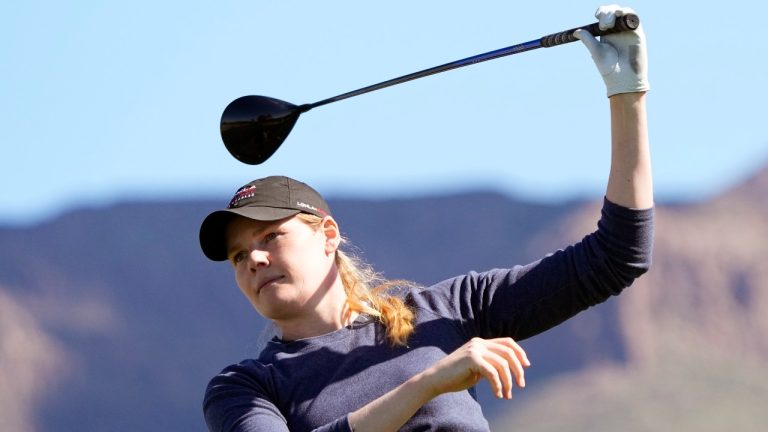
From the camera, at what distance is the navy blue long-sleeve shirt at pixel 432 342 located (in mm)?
3395

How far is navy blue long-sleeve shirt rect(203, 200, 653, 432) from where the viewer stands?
339cm

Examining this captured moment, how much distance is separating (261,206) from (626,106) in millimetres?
905

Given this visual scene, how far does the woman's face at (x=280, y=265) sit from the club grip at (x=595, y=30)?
76 centimetres

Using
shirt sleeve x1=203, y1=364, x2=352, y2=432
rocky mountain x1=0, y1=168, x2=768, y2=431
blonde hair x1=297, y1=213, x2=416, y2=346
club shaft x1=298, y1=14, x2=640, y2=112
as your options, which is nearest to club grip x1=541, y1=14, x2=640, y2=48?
club shaft x1=298, y1=14, x2=640, y2=112

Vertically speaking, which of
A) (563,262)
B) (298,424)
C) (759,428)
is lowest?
(759,428)

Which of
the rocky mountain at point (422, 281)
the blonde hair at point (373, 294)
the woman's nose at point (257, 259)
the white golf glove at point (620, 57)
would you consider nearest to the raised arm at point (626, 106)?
the white golf glove at point (620, 57)

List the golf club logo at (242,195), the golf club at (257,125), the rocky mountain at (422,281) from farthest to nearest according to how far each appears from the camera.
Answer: the rocky mountain at (422,281) → the golf club at (257,125) → the golf club logo at (242,195)

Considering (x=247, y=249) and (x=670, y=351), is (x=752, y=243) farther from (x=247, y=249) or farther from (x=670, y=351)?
(x=247, y=249)

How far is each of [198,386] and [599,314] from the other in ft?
33.9

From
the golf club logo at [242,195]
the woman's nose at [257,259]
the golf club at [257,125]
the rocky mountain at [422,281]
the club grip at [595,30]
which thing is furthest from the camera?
the rocky mountain at [422,281]

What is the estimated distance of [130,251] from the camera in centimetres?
4069

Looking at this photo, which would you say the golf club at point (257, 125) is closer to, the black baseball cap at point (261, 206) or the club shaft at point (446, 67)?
the club shaft at point (446, 67)

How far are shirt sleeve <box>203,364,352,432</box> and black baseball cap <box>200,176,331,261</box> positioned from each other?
32 cm

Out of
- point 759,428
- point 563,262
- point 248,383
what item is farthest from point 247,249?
point 759,428
